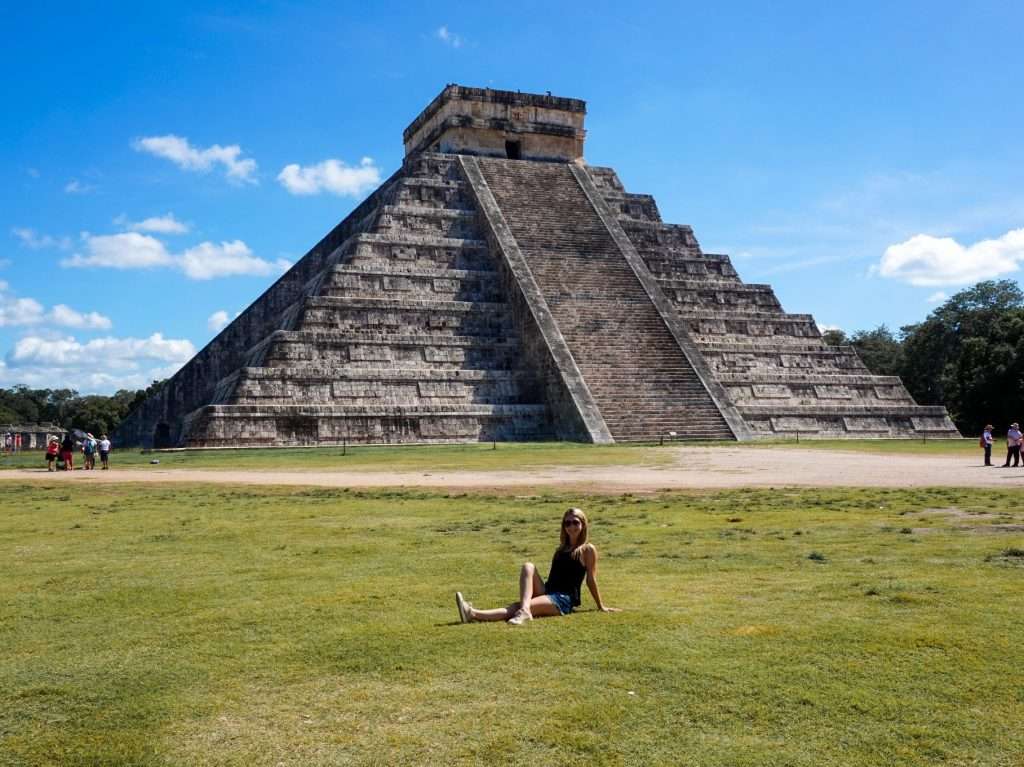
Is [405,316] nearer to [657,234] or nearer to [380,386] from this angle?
[380,386]

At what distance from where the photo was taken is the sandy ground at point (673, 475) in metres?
14.6

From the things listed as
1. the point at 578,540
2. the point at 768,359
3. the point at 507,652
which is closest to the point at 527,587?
the point at 578,540

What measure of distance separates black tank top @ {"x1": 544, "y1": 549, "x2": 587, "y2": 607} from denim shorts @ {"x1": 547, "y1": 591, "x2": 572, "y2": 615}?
61 mm

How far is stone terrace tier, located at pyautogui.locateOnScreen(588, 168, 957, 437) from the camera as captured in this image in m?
30.1

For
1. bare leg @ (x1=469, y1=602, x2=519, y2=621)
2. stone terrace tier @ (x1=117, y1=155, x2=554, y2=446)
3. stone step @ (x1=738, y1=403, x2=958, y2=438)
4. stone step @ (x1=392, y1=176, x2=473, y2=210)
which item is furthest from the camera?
stone step @ (x1=392, y1=176, x2=473, y2=210)

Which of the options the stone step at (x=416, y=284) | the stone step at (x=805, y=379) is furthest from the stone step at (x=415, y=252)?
Result: the stone step at (x=805, y=379)

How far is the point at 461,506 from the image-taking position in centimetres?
1200

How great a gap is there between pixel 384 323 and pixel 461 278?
3404 millimetres

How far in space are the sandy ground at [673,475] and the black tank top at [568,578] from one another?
23.5 ft

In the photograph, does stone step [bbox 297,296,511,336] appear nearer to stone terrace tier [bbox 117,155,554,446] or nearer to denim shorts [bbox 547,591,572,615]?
stone terrace tier [bbox 117,155,554,446]

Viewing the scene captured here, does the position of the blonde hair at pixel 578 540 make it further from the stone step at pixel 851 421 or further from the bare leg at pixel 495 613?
the stone step at pixel 851 421

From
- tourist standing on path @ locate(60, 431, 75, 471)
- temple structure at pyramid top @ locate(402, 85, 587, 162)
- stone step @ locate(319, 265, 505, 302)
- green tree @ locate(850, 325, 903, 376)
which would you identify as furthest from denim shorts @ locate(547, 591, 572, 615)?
green tree @ locate(850, 325, 903, 376)

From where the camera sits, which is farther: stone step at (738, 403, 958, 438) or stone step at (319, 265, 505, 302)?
stone step at (319, 265, 505, 302)

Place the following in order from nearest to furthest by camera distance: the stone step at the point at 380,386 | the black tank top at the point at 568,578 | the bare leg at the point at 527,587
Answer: the bare leg at the point at 527,587 → the black tank top at the point at 568,578 → the stone step at the point at 380,386
